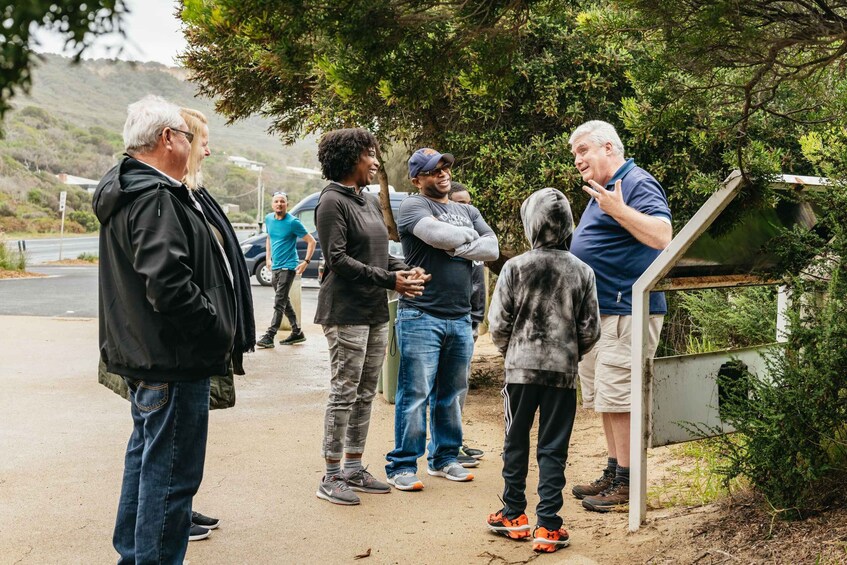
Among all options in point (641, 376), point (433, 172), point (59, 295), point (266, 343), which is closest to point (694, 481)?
point (641, 376)

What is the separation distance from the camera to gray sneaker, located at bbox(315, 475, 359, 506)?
495 cm

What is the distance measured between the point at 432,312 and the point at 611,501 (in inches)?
57.4

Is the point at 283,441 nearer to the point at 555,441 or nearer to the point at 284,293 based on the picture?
the point at 555,441

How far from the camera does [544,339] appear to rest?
426 cm

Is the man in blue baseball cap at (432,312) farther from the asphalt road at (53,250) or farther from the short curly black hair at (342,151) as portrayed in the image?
the asphalt road at (53,250)

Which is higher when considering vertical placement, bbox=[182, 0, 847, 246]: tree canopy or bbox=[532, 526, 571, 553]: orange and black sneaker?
bbox=[182, 0, 847, 246]: tree canopy

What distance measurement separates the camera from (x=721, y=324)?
23.3 ft

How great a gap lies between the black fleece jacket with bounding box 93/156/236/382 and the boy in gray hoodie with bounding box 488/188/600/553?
147cm

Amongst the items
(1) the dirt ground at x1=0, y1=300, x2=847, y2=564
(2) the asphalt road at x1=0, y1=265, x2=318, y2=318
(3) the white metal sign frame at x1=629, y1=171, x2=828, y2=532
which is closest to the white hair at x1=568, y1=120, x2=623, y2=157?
(3) the white metal sign frame at x1=629, y1=171, x2=828, y2=532

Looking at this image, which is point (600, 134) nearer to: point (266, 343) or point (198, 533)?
point (198, 533)

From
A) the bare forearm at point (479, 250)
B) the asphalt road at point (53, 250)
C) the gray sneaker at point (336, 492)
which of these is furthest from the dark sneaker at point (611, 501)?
the asphalt road at point (53, 250)

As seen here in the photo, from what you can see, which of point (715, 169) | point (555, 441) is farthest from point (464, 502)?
point (715, 169)

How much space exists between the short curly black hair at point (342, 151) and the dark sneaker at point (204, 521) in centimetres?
198

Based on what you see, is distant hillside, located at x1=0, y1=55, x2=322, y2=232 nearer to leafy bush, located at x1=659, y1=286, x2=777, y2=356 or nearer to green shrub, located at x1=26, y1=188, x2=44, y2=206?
green shrub, located at x1=26, y1=188, x2=44, y2=206
